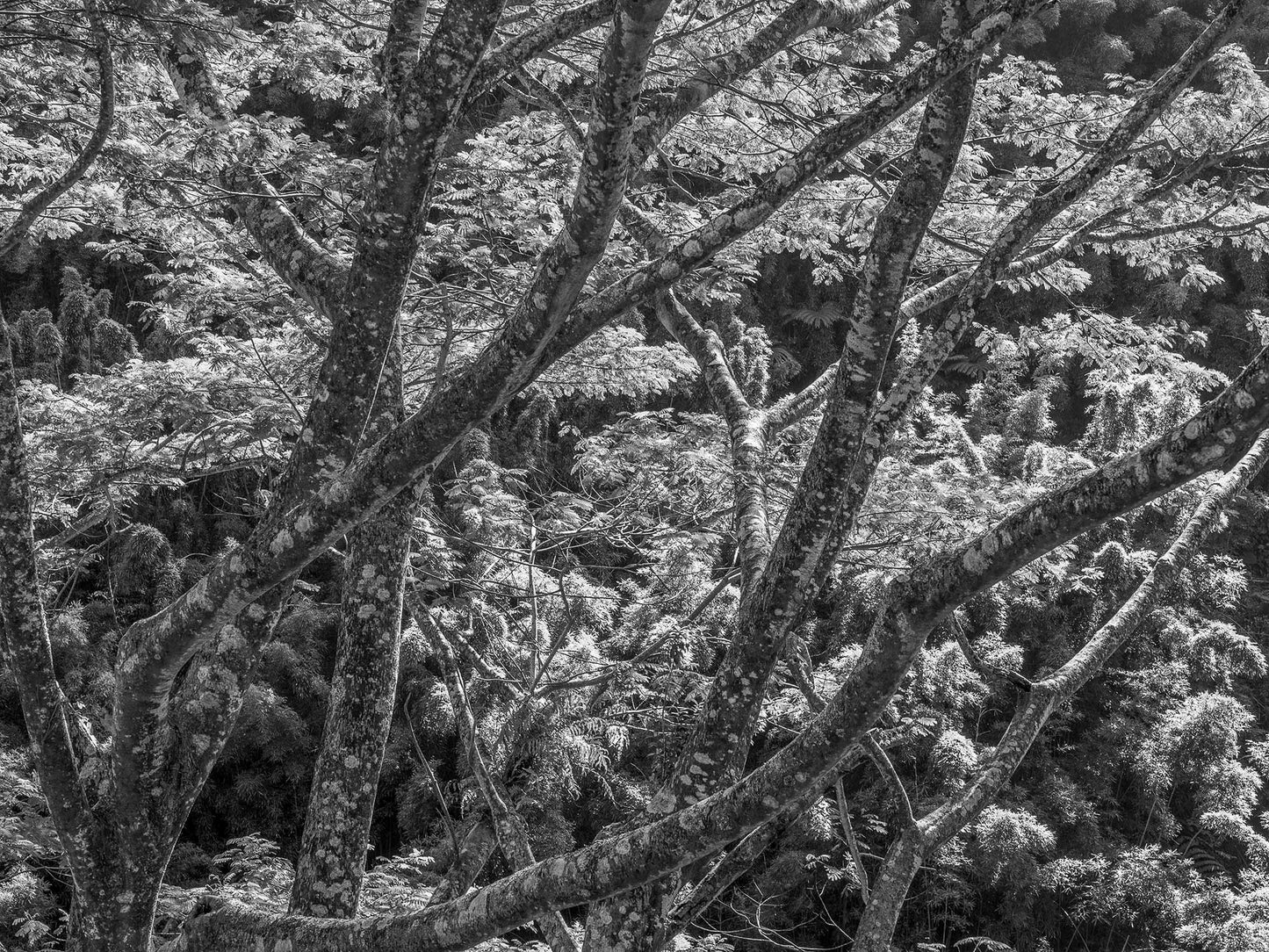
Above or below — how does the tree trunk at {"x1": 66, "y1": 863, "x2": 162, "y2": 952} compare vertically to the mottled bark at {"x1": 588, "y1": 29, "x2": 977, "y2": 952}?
below

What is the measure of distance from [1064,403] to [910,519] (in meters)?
10.7

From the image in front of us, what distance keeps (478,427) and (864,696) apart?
97cm

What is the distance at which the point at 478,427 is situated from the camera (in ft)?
6.83

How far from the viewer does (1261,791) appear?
9.20m

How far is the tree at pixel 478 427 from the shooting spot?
4.91ft

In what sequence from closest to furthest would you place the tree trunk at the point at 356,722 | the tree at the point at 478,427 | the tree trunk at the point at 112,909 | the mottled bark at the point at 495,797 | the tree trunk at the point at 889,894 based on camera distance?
1. the tree at the point at 478,427
2. the tree trunk at the point at 112,909
3. the tree trunk at the point at 356,722
4. the mottled bark at the point at 495,797
5. the tree trunk at the point at 889,894

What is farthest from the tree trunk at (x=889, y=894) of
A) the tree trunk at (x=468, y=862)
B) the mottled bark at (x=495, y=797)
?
the tree trunk at (x=468, y=862)

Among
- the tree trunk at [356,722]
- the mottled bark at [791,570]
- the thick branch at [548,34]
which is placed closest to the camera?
the mottled bark at [791,570]

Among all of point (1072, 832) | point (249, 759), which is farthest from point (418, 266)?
point (1072, 832)

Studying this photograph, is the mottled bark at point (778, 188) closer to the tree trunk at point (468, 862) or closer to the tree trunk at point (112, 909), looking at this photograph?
the tree trunk at point (112, 909)

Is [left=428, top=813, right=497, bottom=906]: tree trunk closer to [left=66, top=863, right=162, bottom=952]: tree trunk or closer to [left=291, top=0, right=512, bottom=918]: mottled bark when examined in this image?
[left=66, top=863, right=162, bottom=952]: tree trunk

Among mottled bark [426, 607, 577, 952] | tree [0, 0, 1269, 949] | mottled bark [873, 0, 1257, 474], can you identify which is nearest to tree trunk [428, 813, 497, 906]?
mottled bark [426, 607, 577, 952]

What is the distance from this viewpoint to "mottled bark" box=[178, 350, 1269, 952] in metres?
1.26

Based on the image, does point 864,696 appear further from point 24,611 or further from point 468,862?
point 468,862
